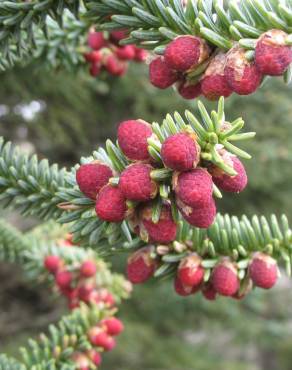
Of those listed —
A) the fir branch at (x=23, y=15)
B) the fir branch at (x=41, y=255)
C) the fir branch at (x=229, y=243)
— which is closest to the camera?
the fir branch at (x=23, y=15)

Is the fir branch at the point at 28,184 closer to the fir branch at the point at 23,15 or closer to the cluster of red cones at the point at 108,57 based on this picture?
the fir branch at the point at 23,15

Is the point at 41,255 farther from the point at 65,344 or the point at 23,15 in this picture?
the point at 23,15

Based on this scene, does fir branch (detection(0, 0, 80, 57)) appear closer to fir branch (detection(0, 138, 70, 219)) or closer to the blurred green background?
fir branch (detection(0, 138, 70, 219))

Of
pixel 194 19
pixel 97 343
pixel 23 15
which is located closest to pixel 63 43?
pixel 23 15

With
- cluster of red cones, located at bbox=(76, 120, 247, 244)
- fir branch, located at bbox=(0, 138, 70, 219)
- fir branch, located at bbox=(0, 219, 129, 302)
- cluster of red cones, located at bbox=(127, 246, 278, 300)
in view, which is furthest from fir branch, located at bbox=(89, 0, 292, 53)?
fir branch, located at bbox=(0, 219, 129, 302)

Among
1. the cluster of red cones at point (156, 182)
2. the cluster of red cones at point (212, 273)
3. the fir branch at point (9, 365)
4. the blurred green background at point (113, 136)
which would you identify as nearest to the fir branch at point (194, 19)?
the cluster of red cones at point (156, 182)

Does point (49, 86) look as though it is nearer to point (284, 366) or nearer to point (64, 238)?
point (64, 238)

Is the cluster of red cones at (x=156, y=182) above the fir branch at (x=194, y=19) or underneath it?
underneath
